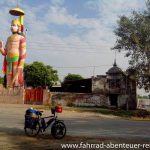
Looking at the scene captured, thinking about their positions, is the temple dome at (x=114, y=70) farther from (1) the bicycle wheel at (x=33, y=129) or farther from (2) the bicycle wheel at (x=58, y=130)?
(1) the bicycle wheel at (x=33, y=129)

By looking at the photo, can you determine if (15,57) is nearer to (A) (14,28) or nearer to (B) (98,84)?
(A) (14,28)

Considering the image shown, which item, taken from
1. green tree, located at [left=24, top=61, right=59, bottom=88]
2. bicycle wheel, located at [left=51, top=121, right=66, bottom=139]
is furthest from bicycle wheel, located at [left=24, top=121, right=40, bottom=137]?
green tree, located at [left=24, top=61, right=59, bottom=88]

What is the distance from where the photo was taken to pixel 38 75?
76000mm

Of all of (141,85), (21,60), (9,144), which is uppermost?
(21,60)

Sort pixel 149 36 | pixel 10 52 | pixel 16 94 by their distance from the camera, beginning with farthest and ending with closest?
pixel 10 52 → pixel 16 94 → pixel 149 36

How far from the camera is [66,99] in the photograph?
4666cm

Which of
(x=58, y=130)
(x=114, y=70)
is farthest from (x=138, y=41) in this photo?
(x=58, y=130)

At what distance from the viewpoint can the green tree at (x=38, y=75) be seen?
76.0 metres

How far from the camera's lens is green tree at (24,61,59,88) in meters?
76.0

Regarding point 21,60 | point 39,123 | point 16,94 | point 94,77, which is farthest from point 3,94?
point 39,123

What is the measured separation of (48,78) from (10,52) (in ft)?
87.3

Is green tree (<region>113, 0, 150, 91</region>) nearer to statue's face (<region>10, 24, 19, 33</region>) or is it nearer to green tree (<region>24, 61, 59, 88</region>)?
statue's face (<region>10, 24, 19, 33</region>)

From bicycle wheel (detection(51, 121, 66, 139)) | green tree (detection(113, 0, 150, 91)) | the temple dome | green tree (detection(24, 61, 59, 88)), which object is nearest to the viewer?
bicycle wheel (detection(51, 121, 66, 139))

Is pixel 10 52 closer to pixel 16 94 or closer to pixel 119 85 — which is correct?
pixel 16 94
